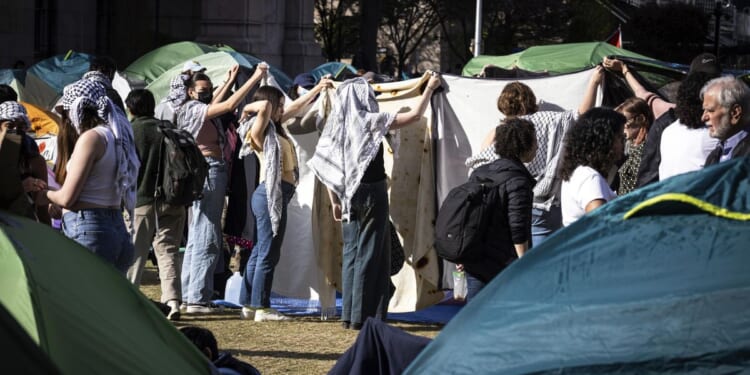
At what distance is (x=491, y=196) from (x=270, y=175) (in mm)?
2637

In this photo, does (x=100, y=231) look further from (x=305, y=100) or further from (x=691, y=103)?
(x=691, y=103)

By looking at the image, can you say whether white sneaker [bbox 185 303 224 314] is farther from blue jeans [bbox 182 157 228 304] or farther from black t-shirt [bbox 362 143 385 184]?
black t-shirt [bbox 362 143 385 184]

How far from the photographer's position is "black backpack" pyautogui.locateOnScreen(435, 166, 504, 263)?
22.7 feet

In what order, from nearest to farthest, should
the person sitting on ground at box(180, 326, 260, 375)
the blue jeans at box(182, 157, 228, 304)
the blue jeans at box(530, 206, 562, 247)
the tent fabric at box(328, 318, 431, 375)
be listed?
the tent fabric at box(328, 318, 431, 375) < the person sitting on ground at box(180, 326, 260, 375) < the blue jeans at box(530, 206, 562, 247) < the blue jeans at box(182, 157, 228, 304)

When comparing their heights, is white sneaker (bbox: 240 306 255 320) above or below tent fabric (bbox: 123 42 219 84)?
below

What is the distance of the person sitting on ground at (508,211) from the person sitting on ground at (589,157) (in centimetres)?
77

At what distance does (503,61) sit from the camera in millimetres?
18703

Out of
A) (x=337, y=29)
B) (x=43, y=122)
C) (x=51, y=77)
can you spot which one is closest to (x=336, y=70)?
(x=51, y=77)

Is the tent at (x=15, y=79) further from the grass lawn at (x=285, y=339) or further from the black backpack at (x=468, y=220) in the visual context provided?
the black backpack at (x=468, y=220)

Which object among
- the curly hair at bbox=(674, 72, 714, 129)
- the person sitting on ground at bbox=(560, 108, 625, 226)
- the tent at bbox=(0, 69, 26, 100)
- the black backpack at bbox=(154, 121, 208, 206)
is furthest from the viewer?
the tent at bbox=(0, 69, 26, 100)

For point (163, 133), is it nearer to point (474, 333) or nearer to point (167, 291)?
point (167, 291)

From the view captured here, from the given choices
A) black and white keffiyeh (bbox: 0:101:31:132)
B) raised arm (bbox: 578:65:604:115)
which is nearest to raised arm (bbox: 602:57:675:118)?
raised arm (bbox: 578:65:604:115)

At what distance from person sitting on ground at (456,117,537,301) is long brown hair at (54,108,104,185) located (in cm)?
220

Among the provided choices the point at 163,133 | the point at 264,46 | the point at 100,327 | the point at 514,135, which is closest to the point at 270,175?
the point at 163,133
